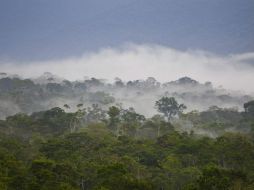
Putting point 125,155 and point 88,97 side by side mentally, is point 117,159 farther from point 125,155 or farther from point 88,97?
point 88,97

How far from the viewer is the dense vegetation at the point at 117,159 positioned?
38.5m

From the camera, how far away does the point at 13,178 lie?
127 feet

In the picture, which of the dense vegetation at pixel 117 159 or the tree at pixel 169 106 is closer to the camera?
the dense vegetation at pixel 117 159

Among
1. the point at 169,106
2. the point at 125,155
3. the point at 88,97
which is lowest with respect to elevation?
the point at 125,155

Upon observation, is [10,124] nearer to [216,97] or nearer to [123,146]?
[123,146]

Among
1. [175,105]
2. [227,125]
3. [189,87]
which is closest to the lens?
[227,125]

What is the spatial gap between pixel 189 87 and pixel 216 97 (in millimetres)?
26543

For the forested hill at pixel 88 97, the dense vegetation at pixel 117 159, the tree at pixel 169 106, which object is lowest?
the dense vegetation at pixel 117 159

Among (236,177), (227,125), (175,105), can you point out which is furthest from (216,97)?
(236,177)

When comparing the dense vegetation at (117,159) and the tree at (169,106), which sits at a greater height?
the tree at (169,106)

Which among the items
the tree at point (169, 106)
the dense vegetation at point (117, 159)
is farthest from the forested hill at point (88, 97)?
the dense vegetation at point (117, 159)

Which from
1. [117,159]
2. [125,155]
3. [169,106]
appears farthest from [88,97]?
[117,159]

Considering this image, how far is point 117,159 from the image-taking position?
5050 centimetres

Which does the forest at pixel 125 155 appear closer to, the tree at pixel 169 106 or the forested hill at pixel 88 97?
the tree at pixel 169 106
